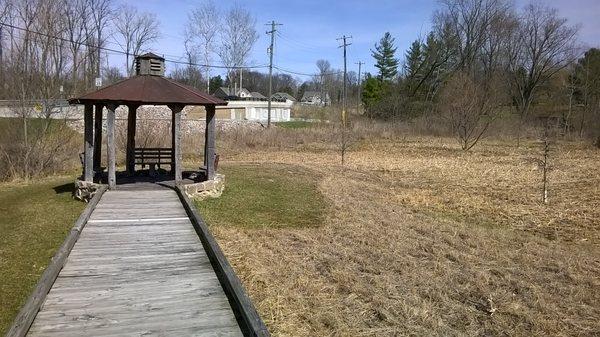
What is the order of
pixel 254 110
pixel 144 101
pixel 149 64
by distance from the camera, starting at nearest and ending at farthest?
pixel 144 101
pixel 149 64
pixel 254 110

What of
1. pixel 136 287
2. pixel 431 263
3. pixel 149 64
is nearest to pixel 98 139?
pixel 149 64

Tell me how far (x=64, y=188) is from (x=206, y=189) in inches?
183

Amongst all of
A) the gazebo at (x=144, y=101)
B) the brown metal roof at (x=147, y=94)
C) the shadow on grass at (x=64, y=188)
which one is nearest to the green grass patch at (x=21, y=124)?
the shadow on grass at (x=64, y=188)

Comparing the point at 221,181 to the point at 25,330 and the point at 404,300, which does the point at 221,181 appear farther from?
the point at 25,330

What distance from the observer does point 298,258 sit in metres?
7.49

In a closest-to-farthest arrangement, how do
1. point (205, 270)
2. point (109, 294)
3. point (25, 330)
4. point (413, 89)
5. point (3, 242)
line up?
point (25, 330) → point (109, 294) → point (205, 270) → point (3, 242) → point (413, 89)

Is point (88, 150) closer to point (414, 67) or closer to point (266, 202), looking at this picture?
point (266, 202)

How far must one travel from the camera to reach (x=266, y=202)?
1202 cm

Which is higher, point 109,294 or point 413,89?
point 413,89

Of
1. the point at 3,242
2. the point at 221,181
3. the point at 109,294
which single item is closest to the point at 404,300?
the point at 109,294

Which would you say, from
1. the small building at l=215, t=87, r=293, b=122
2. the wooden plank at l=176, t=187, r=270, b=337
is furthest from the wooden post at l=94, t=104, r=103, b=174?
the small building at l=215, t=87, r=293, b=122

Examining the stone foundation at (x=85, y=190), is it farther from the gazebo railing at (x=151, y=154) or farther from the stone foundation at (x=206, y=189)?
the gazebo railing at (x=151, y=154)

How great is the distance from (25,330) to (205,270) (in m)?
2.07

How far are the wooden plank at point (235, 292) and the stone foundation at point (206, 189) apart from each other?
408 centimetres
